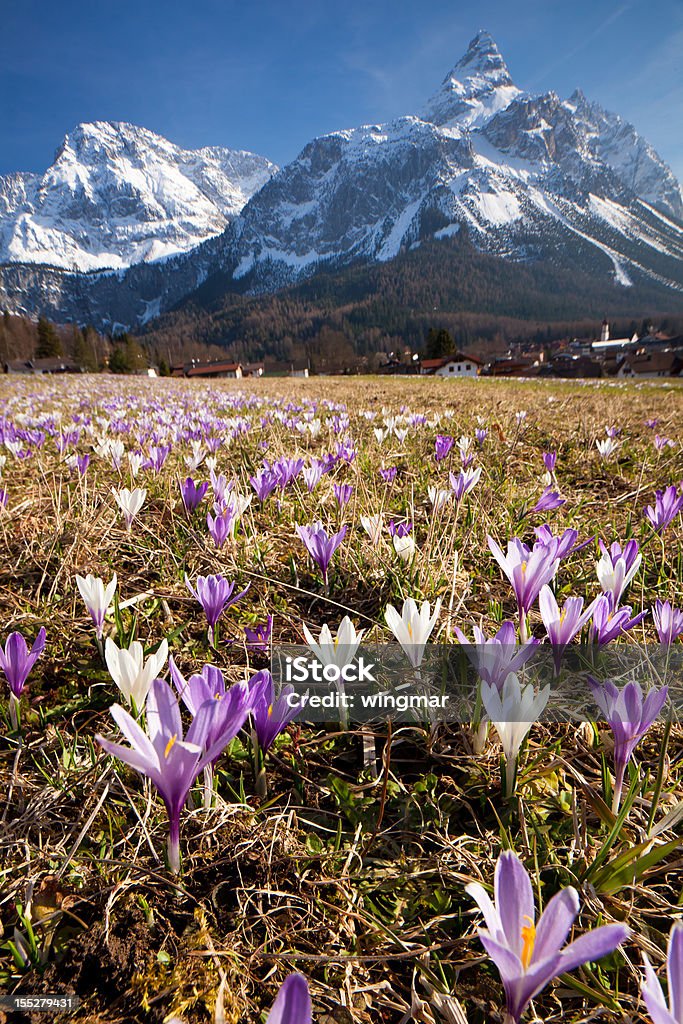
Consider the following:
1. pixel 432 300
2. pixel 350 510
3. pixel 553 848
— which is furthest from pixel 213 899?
pixel 432 300

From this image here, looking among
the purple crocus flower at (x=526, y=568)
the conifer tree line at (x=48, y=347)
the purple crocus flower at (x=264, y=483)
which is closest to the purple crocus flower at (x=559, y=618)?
the purple crocus flower at (x=526, y=568)

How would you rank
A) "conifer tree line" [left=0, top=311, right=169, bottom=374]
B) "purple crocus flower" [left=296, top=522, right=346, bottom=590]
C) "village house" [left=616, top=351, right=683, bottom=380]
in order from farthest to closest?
"conifer tree line" [left=0, top=311, right=169, bottom=374] < "village house" [left=616, top=351, right=683, bottom=380] < "purple crocus flower" [left=296, top=522, right=346, bottom=590]

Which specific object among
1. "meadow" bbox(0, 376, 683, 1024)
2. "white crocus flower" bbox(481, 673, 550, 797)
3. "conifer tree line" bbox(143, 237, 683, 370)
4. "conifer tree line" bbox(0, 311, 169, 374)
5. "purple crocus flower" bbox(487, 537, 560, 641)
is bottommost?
"meadow" bbox(0, 376, 683, 1024)

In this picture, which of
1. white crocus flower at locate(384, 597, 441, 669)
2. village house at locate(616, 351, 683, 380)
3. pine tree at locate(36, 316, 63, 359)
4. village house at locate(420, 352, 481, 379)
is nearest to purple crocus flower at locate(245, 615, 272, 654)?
white crocus flower at locate(384, 597, 441, 669)

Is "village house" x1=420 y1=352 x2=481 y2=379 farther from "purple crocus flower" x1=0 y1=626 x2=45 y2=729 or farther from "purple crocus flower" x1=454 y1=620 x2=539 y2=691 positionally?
"purple crocus flower" x1=0 y1=626 x2=45 y2=729

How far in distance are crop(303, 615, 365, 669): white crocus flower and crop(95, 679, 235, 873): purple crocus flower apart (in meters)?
0.32

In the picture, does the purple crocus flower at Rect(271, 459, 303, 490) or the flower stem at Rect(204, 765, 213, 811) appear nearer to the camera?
the flower stem at Rect(204, 765, 213, 811)

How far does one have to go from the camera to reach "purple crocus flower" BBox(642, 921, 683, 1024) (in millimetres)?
491

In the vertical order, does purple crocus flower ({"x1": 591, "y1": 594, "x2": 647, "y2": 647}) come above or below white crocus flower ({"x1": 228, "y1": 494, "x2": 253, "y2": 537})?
below

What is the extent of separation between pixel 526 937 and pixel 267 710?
505 millimetres

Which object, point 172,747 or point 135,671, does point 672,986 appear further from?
point 135,671

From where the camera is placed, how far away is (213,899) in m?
0.77

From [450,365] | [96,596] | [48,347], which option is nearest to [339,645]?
[96,596]

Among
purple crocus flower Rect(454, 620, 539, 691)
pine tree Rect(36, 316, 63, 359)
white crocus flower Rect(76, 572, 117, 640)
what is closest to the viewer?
purple crocus flower Rect(454, 620, 539, 691)
